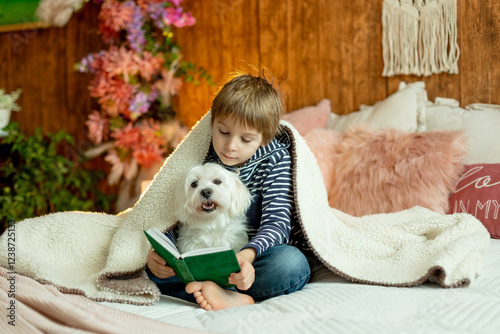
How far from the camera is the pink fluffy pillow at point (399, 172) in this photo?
1887 mm

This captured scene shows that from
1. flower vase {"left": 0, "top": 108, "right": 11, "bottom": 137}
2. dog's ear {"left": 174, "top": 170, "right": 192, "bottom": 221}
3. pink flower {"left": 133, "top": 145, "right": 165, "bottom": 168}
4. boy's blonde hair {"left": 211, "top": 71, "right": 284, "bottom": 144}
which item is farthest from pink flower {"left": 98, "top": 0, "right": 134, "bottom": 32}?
dog's ear {"left": 174, "top": 170, "right": 192, "bottom": 221}

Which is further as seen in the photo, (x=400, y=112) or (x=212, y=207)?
(x=400, y=112)

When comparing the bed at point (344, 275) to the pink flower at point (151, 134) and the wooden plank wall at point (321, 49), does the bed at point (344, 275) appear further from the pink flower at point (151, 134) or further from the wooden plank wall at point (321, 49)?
the pink flower at point (151, 134)

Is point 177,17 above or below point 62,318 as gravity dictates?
above

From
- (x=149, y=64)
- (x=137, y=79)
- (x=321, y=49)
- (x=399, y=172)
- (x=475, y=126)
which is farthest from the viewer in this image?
(x=137, y=79)

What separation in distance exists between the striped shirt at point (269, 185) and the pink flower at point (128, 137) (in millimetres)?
1303

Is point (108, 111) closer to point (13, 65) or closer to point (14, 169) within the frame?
point (14, 169)

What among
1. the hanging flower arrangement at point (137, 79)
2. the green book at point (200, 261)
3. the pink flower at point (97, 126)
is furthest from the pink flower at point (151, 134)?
the green book at point (200, 261)

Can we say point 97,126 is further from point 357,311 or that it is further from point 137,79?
point 357,311

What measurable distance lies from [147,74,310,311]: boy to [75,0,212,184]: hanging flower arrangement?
1.25 m

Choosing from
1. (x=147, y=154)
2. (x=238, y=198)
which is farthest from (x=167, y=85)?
(x=238, y=198)

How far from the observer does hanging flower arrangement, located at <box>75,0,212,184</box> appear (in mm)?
2684

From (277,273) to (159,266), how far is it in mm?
301

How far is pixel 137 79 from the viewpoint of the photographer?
9.17 feet
